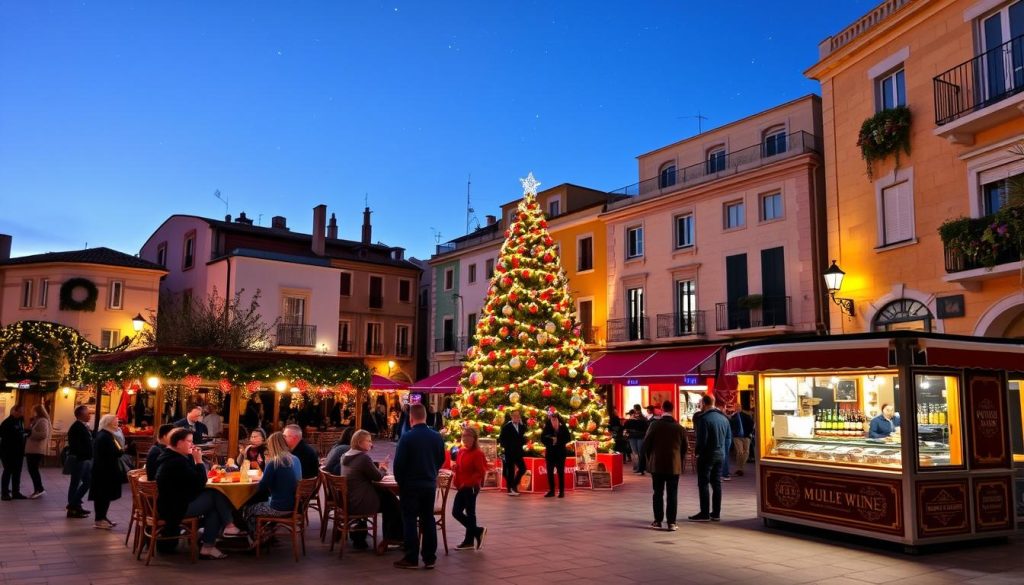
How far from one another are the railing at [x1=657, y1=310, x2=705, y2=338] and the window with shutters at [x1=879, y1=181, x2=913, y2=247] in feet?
26.2

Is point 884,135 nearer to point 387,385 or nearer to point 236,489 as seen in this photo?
point 236,489

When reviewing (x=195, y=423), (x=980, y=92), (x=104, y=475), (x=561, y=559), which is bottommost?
(x=561, y=559)

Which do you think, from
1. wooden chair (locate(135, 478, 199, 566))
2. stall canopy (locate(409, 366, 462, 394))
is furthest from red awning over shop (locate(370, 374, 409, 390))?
wooden chair (locate(135, 478, 199, 566))

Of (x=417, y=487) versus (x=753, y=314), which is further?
(x=753, y=314)

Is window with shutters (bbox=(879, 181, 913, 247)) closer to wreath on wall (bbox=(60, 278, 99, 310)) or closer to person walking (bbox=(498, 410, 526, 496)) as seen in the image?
person walking (bbox=(498, 410, 526, 496))

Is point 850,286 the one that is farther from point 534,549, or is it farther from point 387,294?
point 387,294

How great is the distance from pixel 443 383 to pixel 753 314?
503 inches

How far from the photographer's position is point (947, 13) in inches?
576

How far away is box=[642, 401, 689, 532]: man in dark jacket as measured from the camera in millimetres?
9812

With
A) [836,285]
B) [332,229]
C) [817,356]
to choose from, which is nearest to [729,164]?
[836,285]

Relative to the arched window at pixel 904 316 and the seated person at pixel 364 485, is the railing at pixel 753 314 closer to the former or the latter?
the arched window at pixel 904 316

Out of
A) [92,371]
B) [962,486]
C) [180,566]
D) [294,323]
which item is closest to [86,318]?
[294,323]

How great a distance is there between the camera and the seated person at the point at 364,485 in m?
8.14

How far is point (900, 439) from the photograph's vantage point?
28.3 ft
